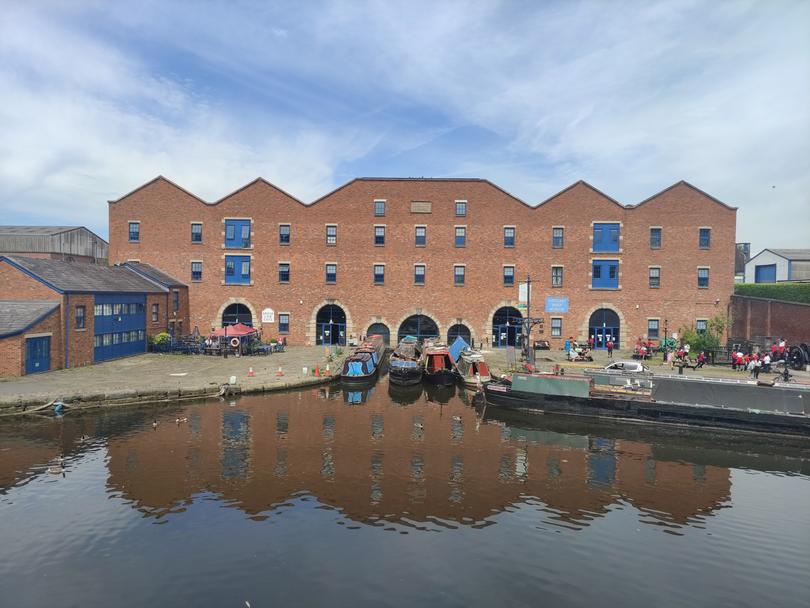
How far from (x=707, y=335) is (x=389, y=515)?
34.4 meters

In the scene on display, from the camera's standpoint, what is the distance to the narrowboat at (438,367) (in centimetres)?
3109

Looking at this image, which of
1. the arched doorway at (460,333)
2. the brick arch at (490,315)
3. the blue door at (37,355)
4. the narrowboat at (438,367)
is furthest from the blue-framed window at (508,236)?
the blue door at (37,355)

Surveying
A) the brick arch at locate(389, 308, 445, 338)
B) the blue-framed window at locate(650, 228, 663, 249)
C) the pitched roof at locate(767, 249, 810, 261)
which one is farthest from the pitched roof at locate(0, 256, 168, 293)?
the pitched roof at locate(767, 249, 810, 261)

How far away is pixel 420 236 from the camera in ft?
140

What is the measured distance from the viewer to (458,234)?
4259 cm

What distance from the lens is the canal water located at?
9.79m

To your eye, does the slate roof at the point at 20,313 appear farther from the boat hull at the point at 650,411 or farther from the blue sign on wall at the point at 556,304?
the blue sign on wall at the point at 556,304

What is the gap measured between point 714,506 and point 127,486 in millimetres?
17087

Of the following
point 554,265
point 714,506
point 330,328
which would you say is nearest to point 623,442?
point 714,506

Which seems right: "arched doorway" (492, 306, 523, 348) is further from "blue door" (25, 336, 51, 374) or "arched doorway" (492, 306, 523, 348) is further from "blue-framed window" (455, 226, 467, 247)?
"blue door" (25, 336, 51, 374)

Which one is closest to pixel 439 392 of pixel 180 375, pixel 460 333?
pixel 460 333

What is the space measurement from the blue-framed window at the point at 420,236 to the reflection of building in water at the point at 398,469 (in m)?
22.7

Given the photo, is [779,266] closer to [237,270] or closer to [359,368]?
[359,368]

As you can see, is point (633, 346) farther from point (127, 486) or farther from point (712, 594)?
point (127, 486)
